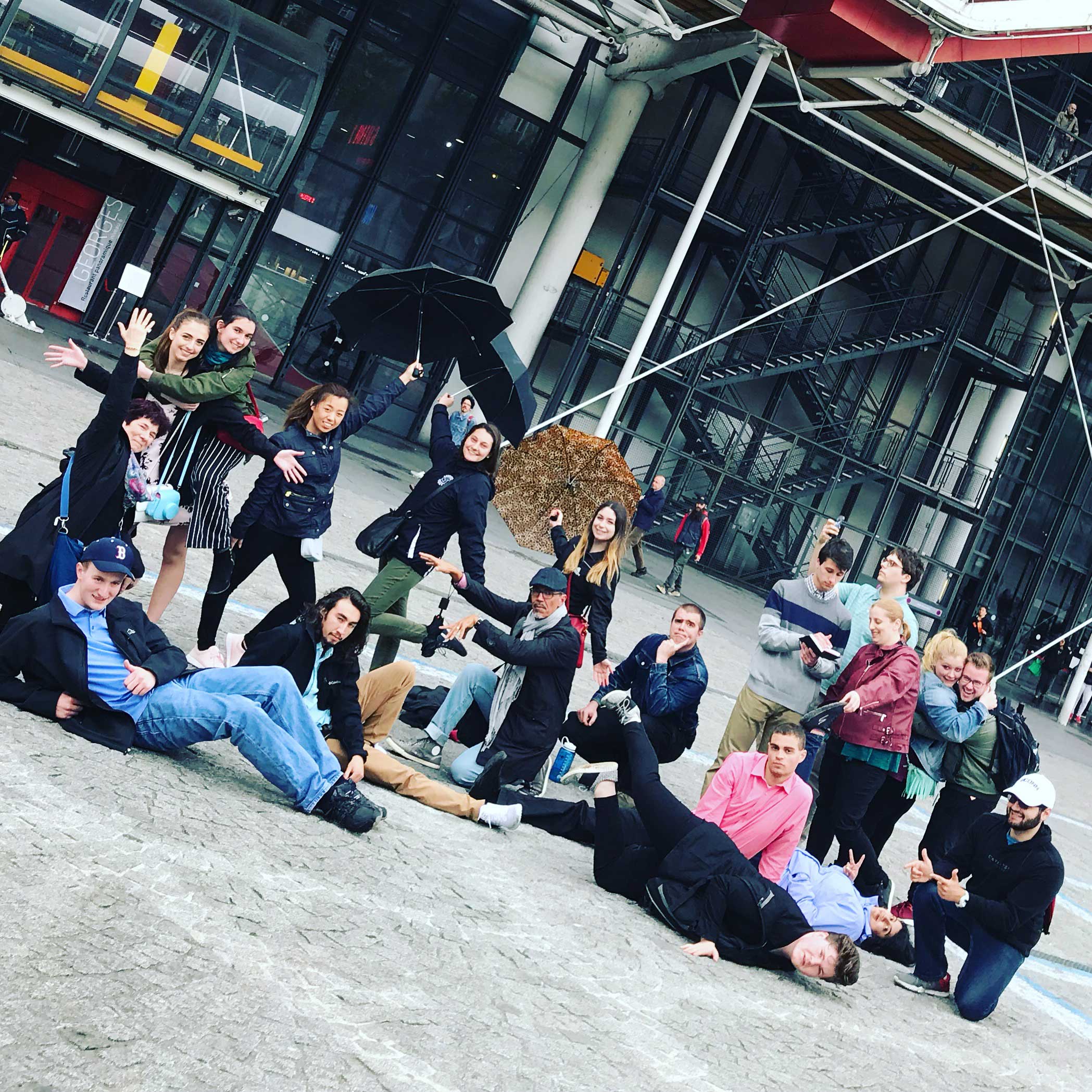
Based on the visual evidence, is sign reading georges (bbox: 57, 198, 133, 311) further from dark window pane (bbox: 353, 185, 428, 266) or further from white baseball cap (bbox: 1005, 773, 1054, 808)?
white baseball cap (bbox: 1005, 773, 1054, 808)

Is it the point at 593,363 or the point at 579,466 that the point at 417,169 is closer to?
the point at 593,363

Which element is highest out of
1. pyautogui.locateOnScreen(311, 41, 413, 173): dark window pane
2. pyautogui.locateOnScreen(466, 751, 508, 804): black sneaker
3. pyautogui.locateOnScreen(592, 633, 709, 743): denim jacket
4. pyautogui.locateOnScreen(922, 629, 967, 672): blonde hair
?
pyautogui.locateOnScreen(311, 41, 413, 173): dark window pane

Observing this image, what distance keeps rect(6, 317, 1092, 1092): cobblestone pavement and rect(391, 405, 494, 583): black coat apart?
147 cm

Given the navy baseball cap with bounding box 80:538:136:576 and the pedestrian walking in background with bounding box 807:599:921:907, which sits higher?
the pedestrian walking in background with bounding box 807:599:921:907

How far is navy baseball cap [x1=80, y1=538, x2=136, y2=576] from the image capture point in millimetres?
5367

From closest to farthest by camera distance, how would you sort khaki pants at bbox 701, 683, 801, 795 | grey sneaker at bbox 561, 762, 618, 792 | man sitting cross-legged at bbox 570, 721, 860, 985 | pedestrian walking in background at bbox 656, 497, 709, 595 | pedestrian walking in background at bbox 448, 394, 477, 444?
1. man sitting cross-legged at bbox 570, 721, 860, 985
2. khaki pants at bbox 701, 683, 801, 795
3. grey sneaker at bbox 561, 762, 618, 792
4. pedestrian walking in background at bbox 448, 394, 477, 444
5. pedestrian walking in background at bbox 656, 497, 709, 595

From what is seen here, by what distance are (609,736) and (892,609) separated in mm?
1882

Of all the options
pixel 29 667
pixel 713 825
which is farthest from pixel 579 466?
pixel 29 667

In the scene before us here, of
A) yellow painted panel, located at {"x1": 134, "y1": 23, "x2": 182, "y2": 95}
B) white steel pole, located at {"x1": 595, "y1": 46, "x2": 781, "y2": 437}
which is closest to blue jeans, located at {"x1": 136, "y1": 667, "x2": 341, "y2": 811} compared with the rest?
white steel pole, located at {"x1": 595, "y1": 46, "x2": 781, "y2": 437}

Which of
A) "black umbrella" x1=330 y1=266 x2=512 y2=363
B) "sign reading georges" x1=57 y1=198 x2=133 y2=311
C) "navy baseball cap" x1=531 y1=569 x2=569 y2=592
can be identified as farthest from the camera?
"sign reading georges" x1=57 y1=198 x2=133 y2=311

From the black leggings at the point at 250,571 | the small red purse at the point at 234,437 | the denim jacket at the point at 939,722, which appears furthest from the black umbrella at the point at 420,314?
the denim jacket at the point at 939,722

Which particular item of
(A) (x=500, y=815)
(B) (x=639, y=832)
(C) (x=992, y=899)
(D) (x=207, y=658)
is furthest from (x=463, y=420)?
(C) (x=992, y=899)

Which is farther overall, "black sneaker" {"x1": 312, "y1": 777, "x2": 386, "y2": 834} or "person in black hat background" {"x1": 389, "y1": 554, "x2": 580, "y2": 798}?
"person in black hat background" {"x1": 389, "y1": 554, "x2": 580, "y2": 798}

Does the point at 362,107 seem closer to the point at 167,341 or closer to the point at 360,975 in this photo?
the point at 167,341
